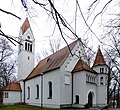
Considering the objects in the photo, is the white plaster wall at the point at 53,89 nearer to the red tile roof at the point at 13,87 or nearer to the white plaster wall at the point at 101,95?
the white plaster wall at the point at 101,95

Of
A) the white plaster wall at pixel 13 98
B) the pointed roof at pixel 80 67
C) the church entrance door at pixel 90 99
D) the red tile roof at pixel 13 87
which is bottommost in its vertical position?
the white plaster wall at pixel 13 98

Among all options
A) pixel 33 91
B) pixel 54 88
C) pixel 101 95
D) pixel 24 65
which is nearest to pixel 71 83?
pixel 54 88

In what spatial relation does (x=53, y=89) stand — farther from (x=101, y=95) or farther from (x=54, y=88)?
(x=101, y=95)

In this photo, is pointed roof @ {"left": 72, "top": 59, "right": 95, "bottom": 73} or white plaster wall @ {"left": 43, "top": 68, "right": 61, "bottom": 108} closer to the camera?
white plaster wall @ {"left": 43, "top": 68, "right": 61, "bottom": 108}

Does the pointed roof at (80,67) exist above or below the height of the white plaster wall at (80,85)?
above

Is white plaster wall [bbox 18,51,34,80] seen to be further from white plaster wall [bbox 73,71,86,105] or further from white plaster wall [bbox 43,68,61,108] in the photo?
white plaster wall [bbox 73,71,86,105]

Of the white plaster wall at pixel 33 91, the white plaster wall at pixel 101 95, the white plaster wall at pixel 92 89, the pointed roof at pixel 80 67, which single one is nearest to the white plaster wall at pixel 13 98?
the white plaster wall at pixel 33 91

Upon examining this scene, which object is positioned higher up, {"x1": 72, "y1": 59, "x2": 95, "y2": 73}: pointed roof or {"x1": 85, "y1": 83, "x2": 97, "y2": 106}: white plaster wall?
{"x1": 72, "y1": 59, "x2": 95, "y2": 73}: pointed roof

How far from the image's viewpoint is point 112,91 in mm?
47281

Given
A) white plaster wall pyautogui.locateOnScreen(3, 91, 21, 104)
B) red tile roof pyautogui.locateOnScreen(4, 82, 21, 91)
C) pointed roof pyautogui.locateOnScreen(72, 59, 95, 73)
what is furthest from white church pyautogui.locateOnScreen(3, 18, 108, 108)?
red tile roof pyautogui.locateOnScreen(4, 82, 21, 91)

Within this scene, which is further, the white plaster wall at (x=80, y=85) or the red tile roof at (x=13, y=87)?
the red tile roof at (x=13, y=87)

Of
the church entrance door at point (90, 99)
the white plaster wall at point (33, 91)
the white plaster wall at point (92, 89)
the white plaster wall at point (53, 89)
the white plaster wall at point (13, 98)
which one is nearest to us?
the white plaster wall at point (53, 89)

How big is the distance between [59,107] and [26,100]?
13340 mm

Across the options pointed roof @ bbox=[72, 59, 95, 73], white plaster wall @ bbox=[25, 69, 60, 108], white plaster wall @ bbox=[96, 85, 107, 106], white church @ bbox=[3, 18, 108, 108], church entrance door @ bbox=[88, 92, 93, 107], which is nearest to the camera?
white church @ bbox=[3, 18, 108, 108]
